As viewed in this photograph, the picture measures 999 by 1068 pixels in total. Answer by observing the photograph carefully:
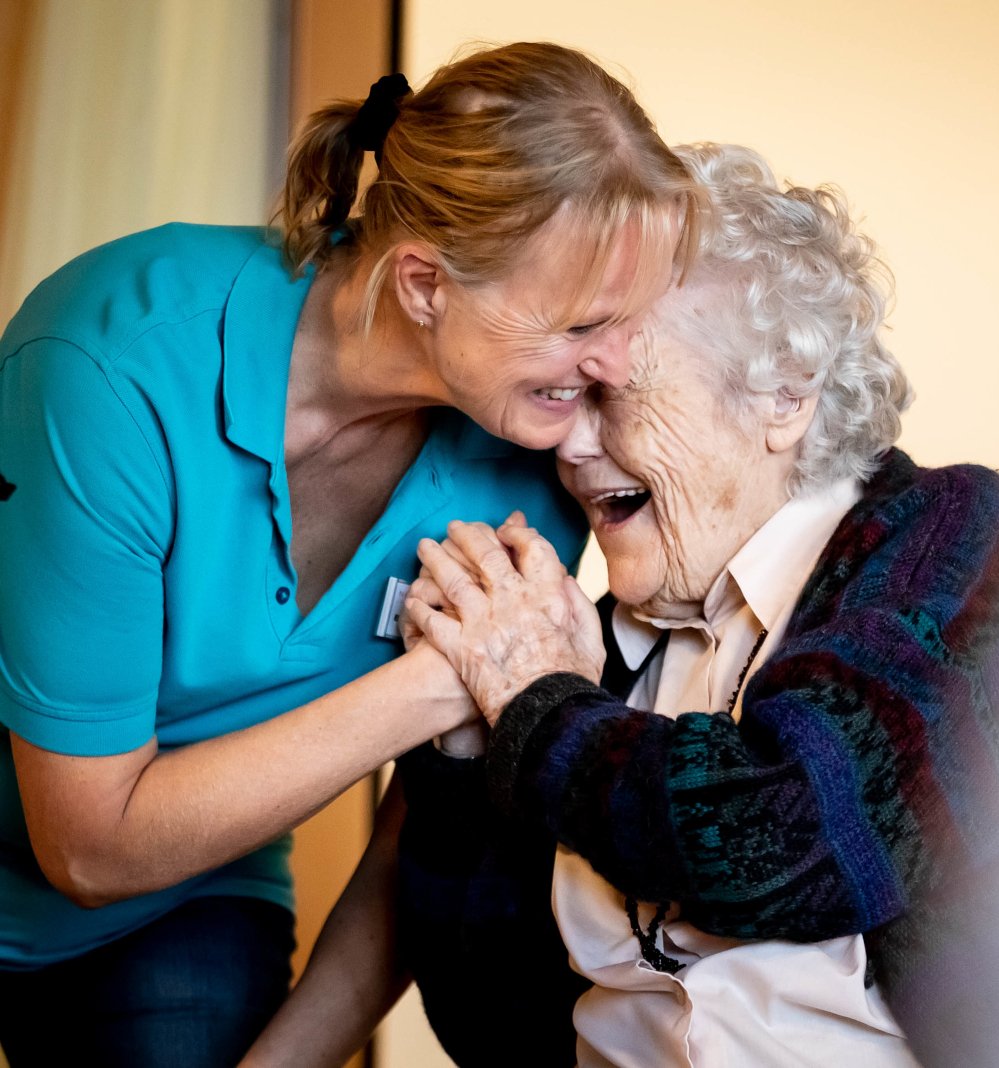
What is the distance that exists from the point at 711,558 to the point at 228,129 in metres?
1.72

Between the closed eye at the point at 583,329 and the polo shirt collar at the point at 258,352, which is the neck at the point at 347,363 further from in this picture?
the closed eye at the point at 583,329

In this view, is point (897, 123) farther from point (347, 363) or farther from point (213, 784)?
point (213, 784)

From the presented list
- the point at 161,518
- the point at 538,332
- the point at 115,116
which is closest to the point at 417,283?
the point at 538,332

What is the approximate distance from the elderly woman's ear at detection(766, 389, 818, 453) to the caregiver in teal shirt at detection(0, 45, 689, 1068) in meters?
0.18

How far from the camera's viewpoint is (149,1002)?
1.55 m

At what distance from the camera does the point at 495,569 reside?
4.54 ft

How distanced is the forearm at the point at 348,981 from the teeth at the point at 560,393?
2.12 ft

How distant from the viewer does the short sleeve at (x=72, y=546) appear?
3.84 feet

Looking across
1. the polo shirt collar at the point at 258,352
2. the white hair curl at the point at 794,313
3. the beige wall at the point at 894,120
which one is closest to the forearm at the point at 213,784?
the polo shirt collar at the point at 258,352

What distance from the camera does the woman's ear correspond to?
1233mm

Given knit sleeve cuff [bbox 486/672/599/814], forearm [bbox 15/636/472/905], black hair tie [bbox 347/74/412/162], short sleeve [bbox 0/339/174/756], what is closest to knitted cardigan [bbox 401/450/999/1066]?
knit sleeve cuff [bbox 486/672/599/814]

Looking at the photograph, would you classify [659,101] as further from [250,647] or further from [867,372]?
[250,647]

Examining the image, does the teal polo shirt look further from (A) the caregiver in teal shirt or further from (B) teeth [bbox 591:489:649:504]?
(B) teeth [bbox 591:489:649:504]

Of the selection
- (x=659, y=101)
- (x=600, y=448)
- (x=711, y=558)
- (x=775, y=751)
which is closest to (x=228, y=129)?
(x=659, y=101)
